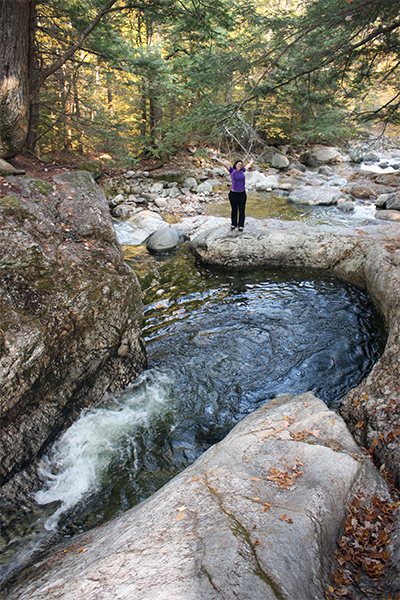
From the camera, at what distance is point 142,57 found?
912 cm

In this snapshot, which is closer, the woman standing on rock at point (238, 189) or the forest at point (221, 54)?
the forest at point (221, 54)

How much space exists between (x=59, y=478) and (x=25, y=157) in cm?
622

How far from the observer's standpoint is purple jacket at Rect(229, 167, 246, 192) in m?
9.23

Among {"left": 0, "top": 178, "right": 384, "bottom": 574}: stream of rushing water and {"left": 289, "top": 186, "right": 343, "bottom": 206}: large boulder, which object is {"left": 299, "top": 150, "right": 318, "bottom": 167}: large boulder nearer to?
{"left": 289, "top": 186, "right": 343, "bottom": 206}: large boulder

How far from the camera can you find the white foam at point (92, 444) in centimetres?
385

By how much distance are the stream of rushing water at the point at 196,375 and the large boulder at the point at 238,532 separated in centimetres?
72

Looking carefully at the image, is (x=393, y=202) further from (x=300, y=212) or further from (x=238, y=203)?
(x=238, y=203)

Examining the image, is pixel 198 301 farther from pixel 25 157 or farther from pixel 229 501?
pixel 229 501

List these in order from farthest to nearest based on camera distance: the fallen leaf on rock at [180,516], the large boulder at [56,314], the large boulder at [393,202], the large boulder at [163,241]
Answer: the large boulder at [393,202]
the large boulder at [163,241]
the large boulder at [56,314]
the fallen leaf on rock at [180,516]

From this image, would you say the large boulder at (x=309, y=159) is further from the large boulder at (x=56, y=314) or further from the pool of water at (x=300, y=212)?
the large boulder at (x=56, y=314)

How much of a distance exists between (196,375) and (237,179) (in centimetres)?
602

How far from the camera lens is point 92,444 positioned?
4391mm

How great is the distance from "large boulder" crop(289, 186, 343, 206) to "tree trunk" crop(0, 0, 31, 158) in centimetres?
1248

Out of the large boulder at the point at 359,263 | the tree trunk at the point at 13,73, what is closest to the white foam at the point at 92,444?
the large boulder at the point at 359,263
